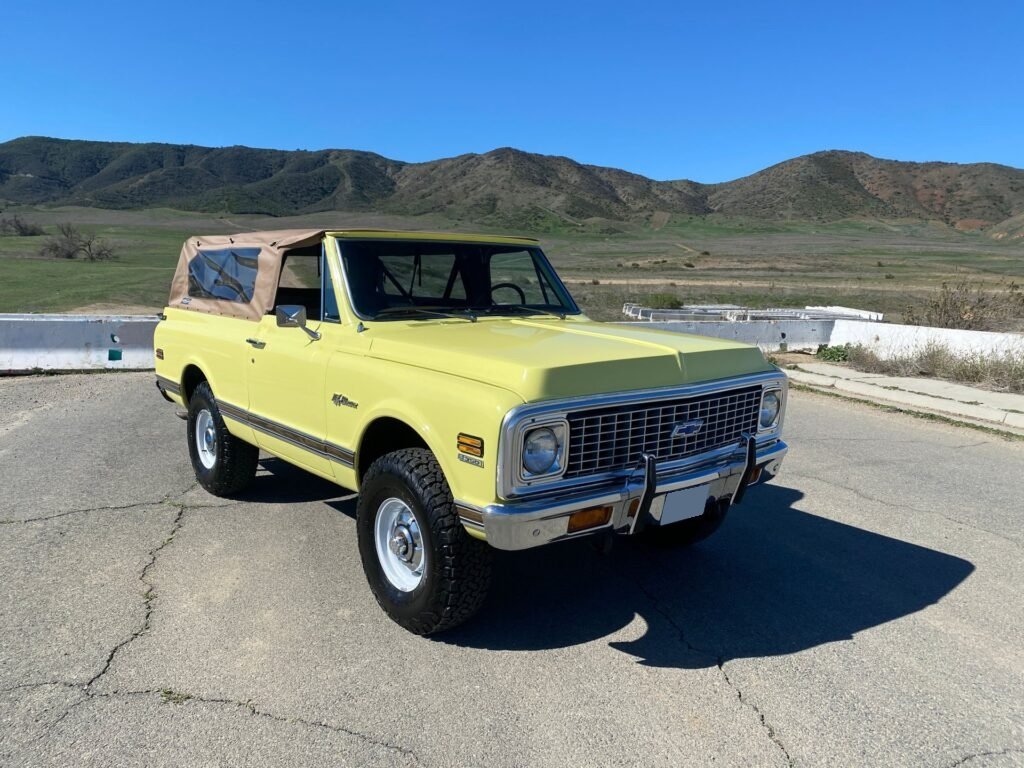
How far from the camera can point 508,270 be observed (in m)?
5.07

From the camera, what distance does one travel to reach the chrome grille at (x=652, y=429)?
3.19 meters

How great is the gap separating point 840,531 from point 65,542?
16.5ft

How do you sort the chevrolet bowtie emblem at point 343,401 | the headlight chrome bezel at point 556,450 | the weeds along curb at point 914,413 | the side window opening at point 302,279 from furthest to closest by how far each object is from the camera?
the weeds along curb at point 914,413, the side window opening at point 302,279, the chevrolet bowtie emblem at point 343,401, the headlight chrome bezel at point 556,450

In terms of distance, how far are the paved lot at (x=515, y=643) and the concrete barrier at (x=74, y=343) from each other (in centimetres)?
531

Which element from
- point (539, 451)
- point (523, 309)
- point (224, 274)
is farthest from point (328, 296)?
point (539, 451)

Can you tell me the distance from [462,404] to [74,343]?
9412 millimetres

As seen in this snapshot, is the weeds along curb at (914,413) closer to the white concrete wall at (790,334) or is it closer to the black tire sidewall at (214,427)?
the white concrete wall at (790,334)

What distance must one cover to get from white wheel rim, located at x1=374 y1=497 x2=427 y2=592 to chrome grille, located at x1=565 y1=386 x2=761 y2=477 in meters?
0.88

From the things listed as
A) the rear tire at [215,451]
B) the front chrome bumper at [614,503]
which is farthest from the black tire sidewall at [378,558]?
the rear tire at [215,451]

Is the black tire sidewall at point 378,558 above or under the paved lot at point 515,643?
above

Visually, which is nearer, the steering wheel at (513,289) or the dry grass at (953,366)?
the steering wheel at (513,289)

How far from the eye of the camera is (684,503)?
346cm

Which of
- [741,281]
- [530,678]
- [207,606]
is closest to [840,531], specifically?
[530,678]

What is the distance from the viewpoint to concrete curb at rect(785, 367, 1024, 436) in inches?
340
